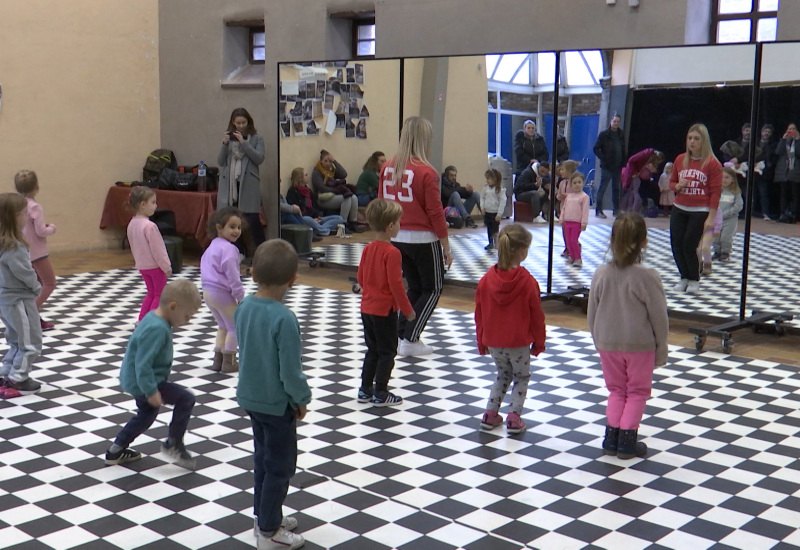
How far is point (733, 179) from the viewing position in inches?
277

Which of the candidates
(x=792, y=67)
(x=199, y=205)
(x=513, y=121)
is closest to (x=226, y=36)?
(x=199, y=205)

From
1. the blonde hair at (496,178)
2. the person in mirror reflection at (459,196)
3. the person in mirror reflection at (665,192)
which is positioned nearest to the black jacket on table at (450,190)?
the person in mirror reflection at (459,196)

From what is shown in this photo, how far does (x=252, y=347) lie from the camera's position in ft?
11.4

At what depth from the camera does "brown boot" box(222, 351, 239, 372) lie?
20.1ft

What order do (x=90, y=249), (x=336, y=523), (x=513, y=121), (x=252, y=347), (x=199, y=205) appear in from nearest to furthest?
1. (x=252, y=347)
2. (x=336, y=523)
3. (x=513, y=121)
4. (x=199, y=205)
5. (x=90, y=249)

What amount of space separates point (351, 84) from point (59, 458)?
5.73 metres

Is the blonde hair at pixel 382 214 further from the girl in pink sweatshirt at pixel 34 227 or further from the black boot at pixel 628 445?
the girl in pink sweatshirt at pixel 34 227

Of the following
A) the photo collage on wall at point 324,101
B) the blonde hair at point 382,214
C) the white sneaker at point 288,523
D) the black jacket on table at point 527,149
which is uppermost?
the photo collage on wall at point 324,101

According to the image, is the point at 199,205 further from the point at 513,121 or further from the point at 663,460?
Answer: the point at 663,460

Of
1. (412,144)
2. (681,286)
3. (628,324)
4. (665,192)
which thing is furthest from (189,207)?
(628,324)

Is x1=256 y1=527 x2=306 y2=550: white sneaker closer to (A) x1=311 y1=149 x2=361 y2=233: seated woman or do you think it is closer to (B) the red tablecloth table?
(A) x1=311 y1=149 x2=361 y2=233: seated woman

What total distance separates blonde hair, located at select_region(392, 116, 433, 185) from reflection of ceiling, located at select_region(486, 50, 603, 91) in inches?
80.3

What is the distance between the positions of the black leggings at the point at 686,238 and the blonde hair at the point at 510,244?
2878mm

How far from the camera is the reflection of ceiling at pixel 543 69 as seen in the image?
7770 mm
